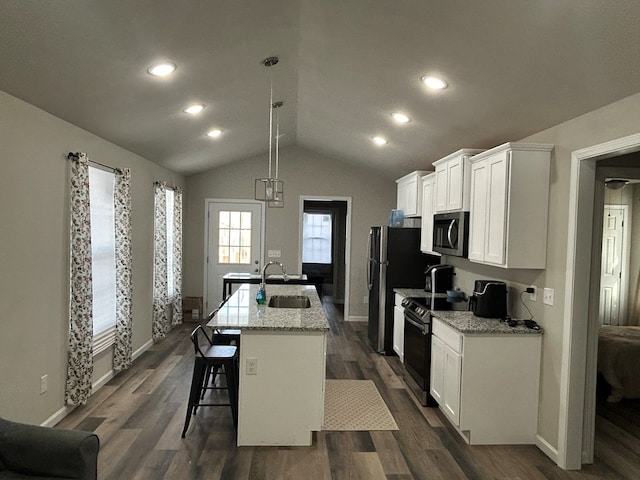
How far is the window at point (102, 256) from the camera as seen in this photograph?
4.10 meters

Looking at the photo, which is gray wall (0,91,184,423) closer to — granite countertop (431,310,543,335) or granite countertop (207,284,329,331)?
granite countertop (207,284,329,331)

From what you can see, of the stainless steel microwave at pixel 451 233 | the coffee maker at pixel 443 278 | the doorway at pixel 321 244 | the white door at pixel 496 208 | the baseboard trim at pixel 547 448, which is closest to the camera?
the baseboard trim at pixel 547 448

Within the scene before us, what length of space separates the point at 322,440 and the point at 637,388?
307 cm

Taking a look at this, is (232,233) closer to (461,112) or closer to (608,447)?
(461,112)

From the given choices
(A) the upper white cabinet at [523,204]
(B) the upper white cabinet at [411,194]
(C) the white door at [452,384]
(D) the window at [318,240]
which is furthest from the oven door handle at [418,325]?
(D) the window at [318,240]

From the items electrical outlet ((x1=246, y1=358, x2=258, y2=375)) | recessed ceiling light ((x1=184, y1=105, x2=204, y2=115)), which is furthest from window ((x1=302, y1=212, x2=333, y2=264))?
electrical outlet ((x1=246, y1=358, x2=258, y2=375))

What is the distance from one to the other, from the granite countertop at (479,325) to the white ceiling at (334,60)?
4.94ft

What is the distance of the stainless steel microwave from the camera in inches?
153

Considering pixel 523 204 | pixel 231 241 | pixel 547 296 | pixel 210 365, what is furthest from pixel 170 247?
pixel 547 296

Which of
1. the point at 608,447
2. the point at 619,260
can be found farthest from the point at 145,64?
the point at 619,260

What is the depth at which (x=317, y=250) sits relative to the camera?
34.9 feet

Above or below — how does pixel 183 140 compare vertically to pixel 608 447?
above

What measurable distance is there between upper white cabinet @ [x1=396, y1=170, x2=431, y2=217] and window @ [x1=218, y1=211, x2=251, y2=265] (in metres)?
2.72

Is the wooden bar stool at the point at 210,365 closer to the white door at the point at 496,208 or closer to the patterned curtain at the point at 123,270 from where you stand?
the patterned curtain at the point at 123,270
